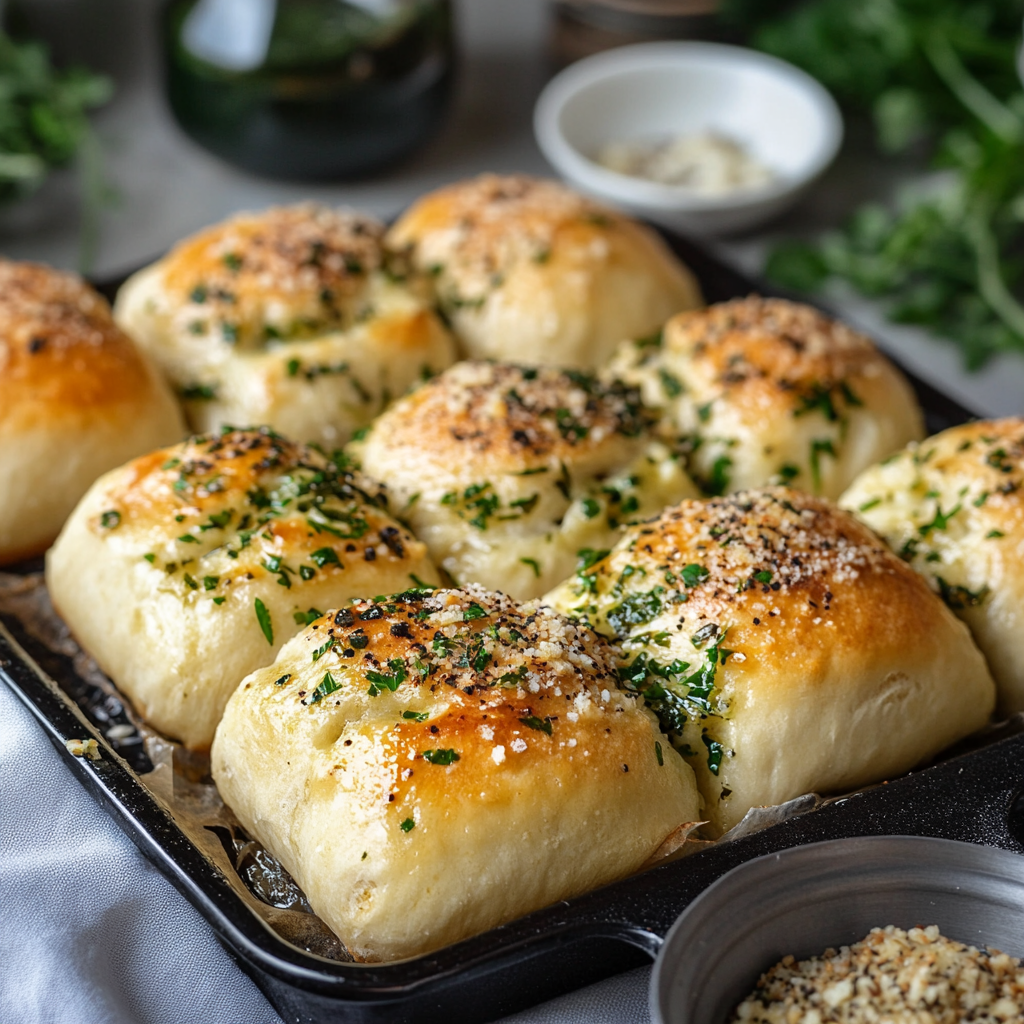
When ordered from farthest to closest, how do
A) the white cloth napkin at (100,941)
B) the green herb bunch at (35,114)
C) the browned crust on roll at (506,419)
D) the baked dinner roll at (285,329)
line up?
the green herb bunch at (35,114) < the baked dinner roll at (285,329) < the browned crust on roll at (506,419) < the white cloth napkin at (100,941)

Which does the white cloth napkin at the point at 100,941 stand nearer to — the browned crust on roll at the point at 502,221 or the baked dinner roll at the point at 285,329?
the baked dinner roll at the point at 285,329

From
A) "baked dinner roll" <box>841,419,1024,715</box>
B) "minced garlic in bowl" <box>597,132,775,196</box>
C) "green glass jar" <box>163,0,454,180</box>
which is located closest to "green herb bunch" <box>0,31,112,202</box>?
"green glass jar" <box>163,0,454,180</box>

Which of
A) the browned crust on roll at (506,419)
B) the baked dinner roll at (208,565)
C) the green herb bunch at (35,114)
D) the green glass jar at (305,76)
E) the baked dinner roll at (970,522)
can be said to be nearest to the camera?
the baked dinner roll at (208,565)

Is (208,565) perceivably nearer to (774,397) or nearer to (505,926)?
(505,926)

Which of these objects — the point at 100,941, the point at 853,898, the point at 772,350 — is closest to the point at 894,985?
the point at 853,898

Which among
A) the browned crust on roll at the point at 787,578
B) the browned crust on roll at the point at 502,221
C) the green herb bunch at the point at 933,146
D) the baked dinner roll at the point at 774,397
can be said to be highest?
the browned crust on roll at the point at 502,221

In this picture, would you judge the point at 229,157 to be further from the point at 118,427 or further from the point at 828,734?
the point at 828,734

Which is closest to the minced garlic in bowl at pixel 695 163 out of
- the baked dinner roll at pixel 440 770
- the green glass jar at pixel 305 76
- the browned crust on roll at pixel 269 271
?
the green glass jar at pixel 305 76
